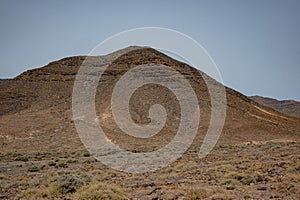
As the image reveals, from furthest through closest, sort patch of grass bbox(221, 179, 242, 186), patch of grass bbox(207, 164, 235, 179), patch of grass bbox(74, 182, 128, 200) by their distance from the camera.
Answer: patch of grass bbox(207, 164, 235, 179) → patch of grass bbox(221, 179, 242, 186) → patch of grass bbox(74, 182, 128, 200)

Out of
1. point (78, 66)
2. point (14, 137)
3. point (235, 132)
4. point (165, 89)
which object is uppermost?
point (78, 66)

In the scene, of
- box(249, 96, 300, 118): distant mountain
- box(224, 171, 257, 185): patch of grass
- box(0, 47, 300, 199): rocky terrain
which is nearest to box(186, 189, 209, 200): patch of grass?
box(0, 47, 300, 199): rocky terrain

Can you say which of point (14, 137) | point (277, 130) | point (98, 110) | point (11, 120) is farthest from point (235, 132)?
point (11, 120)

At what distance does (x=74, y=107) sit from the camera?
4488 cm

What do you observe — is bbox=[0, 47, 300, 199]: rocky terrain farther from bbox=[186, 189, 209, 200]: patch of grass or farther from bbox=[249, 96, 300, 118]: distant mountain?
bbox=[249, 96, 300, 118]: distant mountain

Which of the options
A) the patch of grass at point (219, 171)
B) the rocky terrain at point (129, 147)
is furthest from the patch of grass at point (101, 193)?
the patch of grass at point (219, 171)

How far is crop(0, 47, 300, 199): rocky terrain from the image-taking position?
9875 millimetres

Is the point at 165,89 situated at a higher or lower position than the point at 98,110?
higher

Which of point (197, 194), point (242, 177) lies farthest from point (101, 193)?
point (242, 177)

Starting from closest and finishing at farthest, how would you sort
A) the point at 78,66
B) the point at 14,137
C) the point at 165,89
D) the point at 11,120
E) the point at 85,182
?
the point at 85,182
the point at 14,137
the point at 11,120
the point at 165,89
the point at 78,66

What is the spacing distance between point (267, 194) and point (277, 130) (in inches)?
1459

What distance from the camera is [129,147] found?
2814 cm

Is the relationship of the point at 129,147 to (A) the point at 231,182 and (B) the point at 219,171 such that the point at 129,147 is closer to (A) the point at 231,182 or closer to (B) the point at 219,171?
(B) the point at 219,171

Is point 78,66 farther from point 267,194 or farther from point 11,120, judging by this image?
point 267,194
